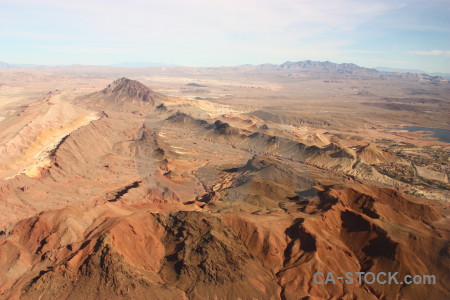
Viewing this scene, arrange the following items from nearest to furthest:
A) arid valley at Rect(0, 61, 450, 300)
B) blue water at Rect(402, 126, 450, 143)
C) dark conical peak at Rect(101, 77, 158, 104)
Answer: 1. arid valley at Rect(0, 61, 450, 300)
2. blue water at Rect(402, 126, 450, 143)
3. dark conical peak at Rect(101, 77, 158, 104)

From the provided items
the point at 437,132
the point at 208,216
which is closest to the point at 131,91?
the point at 437,132

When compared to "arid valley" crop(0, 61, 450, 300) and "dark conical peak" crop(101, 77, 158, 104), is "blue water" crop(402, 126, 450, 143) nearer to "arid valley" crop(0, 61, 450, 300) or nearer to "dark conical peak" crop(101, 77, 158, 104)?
"arid valley" crop(0, 61, 450, 300)

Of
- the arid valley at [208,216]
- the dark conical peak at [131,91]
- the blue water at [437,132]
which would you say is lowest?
the blue water at [437,132]

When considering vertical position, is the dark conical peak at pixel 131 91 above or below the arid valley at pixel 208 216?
above

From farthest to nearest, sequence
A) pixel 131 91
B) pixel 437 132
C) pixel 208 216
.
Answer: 1. pixel 131 91
2. pixel 437 132
3. pixel 208 216

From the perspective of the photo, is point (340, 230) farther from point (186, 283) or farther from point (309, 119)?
point (309, 119)

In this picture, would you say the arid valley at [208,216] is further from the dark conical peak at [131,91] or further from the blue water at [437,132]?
the dark conical peak at [131,91]

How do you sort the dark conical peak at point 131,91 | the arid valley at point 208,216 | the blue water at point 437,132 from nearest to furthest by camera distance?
the arid valley at point 208,216
the blue water at point 437,132
the dark conical peak at point 131,91

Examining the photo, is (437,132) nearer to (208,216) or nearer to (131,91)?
(208,216)

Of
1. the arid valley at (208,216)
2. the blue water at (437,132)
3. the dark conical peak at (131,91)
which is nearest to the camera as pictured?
the arid valley at (208,216)

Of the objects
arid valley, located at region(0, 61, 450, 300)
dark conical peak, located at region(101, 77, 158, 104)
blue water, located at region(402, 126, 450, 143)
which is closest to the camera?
arid valley, located at region(0, 61, 450, 300)

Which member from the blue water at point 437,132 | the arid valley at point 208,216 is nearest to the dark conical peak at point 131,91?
the arid valley at point 208,216

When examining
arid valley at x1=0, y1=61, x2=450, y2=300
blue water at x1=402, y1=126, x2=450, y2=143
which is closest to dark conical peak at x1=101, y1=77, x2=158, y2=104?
arid valley at x1=0, y1=61, x2=450, y2=300
